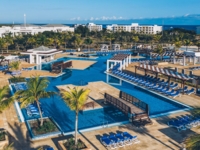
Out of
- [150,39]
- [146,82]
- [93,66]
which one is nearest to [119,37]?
[150,39]

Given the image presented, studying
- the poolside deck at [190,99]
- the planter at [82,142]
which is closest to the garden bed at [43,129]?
the planter at [82,142]

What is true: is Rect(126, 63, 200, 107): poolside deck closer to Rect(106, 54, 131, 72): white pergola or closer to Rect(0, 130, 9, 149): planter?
Rect(106, 54, 131, 72): white pergola

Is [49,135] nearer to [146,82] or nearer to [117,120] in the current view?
[117,120]

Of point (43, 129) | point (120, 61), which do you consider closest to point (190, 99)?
point (43, 129)

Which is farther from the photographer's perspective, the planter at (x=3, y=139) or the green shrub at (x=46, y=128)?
the green shrub at (x=46, y=128)

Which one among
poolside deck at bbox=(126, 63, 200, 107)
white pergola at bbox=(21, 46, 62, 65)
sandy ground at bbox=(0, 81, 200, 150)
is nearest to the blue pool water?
→ poolside deck at bbox=(126, 63, 200, 107)

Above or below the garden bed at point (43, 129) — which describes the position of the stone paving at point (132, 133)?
below

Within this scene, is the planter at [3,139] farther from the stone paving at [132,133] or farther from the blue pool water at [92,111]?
the blue pool water at [92,111]

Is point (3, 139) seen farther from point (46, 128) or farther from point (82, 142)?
point (82, 142)
